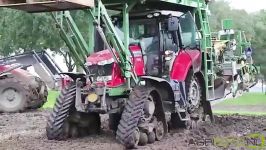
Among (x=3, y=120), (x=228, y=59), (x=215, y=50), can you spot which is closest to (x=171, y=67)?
(x=215, y=50)

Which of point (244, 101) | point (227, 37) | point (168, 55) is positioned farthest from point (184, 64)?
point (244, 101)

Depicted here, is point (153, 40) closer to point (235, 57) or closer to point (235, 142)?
point (235, 142)

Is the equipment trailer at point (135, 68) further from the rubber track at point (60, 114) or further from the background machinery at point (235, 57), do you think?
the background machinery at point (235, 57)

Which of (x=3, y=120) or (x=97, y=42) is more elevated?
(x=97, y=42)

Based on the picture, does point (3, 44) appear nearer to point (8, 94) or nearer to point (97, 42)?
point (8, 94)

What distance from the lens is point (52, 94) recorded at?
28.7m

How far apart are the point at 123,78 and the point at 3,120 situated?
5294 mm

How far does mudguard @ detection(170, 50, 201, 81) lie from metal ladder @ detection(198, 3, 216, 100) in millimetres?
403

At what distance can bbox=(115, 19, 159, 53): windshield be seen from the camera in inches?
437

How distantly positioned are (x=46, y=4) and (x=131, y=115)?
92.2 inches

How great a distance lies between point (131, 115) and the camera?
9.34 metres

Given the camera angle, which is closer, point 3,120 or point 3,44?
point 3,120

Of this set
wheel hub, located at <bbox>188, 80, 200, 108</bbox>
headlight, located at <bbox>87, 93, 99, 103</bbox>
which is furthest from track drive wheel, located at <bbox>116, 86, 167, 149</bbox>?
wheel hub, located at <bbox>188, 80, 200, 108</bbox>

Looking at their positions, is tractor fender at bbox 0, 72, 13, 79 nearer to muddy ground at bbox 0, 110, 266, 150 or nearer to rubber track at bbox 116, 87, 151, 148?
muddy ground at bbox 0, 110, 266, 150
